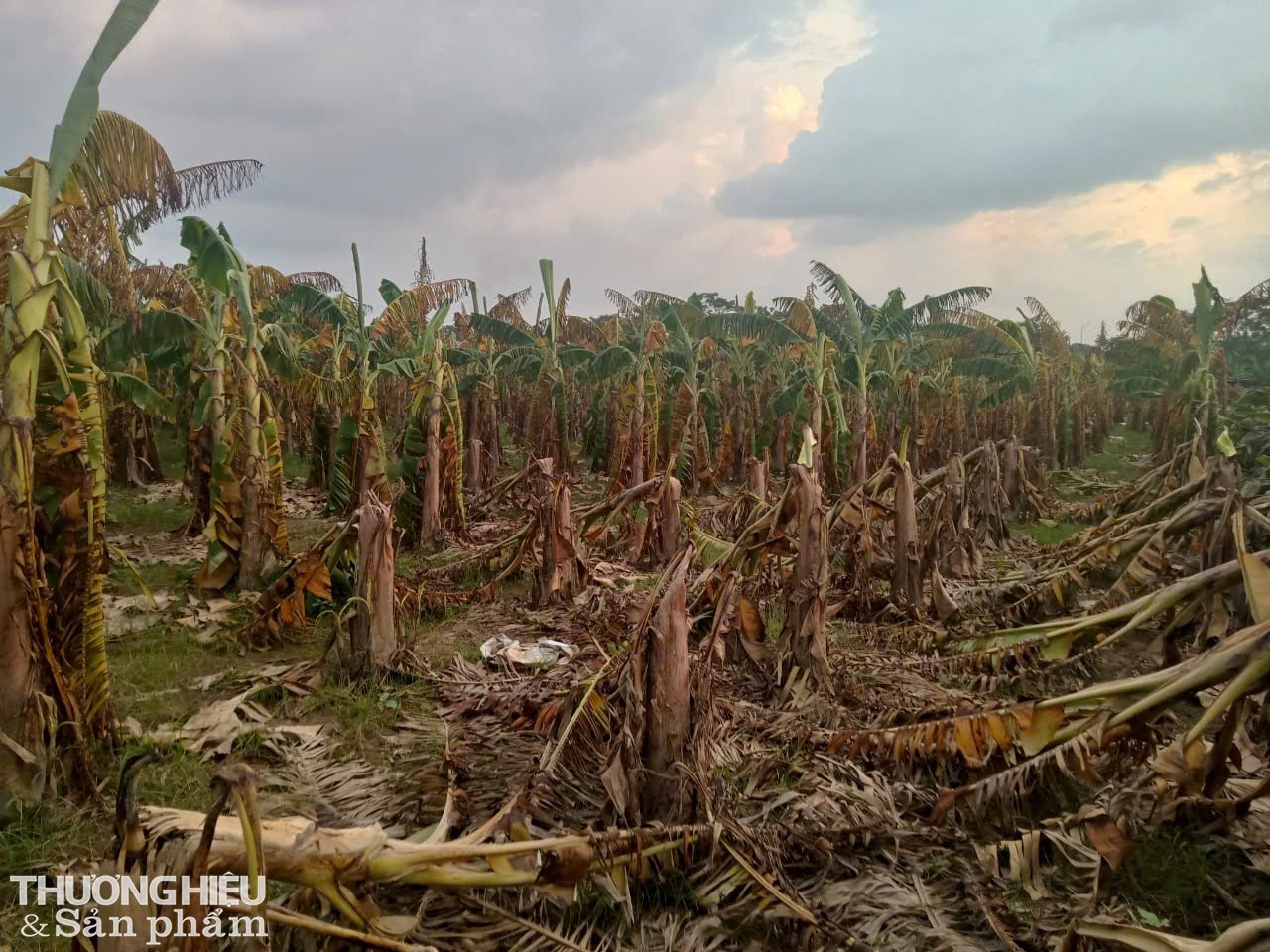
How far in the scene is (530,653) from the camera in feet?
17.5

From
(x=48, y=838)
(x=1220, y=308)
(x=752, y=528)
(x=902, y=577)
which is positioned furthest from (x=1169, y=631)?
(x=1220, y=308)

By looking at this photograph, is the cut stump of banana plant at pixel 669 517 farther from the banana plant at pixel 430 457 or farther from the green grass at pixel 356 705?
the green grass at pixel 356 705

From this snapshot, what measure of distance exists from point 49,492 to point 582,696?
283cm

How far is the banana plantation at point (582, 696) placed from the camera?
2311mm

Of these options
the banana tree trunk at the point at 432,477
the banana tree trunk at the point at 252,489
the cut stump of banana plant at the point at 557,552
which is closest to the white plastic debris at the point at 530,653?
the cut stump of banana plant at the point at 557,552

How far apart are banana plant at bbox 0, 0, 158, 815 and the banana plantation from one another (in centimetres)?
2

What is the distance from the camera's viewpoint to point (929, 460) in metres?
19.5

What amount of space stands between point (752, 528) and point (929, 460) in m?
16.9

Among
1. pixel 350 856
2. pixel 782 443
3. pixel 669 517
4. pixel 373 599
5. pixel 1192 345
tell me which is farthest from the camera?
pixel 782 443

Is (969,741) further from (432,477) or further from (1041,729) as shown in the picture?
(432,477)

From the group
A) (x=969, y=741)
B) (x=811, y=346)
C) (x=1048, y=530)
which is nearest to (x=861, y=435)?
(x=811, y=346)

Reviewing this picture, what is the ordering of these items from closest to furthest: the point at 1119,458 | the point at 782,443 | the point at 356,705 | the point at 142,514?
the point at 356,705
the point at 142,514
the point at 782,443
the point at 1119,458

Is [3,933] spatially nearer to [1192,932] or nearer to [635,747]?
[635,747]

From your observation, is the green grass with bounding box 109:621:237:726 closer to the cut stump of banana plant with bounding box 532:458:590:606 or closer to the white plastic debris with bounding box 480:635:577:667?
the white plastic debris with bounding box 480:635:577:667
